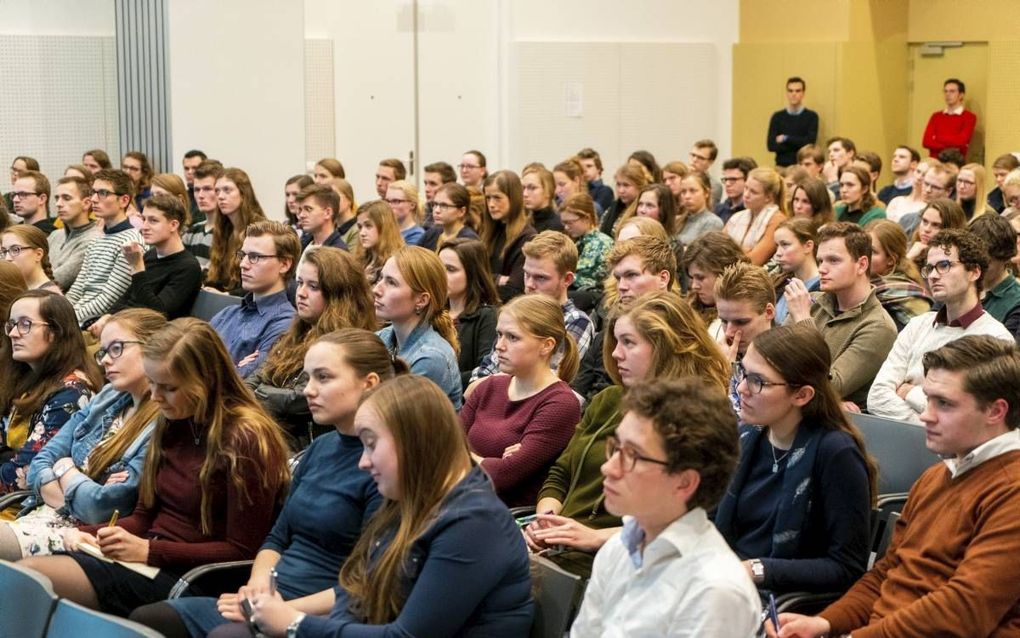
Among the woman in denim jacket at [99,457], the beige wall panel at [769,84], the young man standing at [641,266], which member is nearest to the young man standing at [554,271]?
the young man standing at [641,266]

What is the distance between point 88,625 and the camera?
2.63 m

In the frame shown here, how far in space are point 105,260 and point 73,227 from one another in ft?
3.25

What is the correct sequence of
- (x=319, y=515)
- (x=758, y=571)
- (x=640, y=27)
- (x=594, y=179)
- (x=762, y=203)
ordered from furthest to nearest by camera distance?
(x=640, y=27), (x=594, y=179), (x=762, y=203), (x=319, y=515), (x=758, y=571)

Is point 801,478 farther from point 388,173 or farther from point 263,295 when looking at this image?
point 388,173

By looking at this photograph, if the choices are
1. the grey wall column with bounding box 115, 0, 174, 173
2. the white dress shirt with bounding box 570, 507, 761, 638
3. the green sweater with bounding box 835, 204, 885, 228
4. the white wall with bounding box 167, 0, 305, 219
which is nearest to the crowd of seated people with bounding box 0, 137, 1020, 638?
the white dress shirt with bounding box 570, 507, 761, 638

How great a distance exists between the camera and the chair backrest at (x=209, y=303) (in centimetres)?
627

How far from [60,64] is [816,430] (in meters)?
9.70

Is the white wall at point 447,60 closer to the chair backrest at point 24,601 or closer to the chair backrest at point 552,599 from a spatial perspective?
the chair backrest at point 24,601

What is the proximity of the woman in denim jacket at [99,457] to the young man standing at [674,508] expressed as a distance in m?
1.77

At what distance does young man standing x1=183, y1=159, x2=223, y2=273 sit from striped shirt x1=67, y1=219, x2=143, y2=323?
1.21 m

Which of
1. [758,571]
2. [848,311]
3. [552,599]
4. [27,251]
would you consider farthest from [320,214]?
[552,599]

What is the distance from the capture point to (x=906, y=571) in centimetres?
296

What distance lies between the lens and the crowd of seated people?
8.77ft

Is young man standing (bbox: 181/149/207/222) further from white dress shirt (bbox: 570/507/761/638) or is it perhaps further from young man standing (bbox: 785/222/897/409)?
white dress shirt (bbox: 570/507/761/638)
